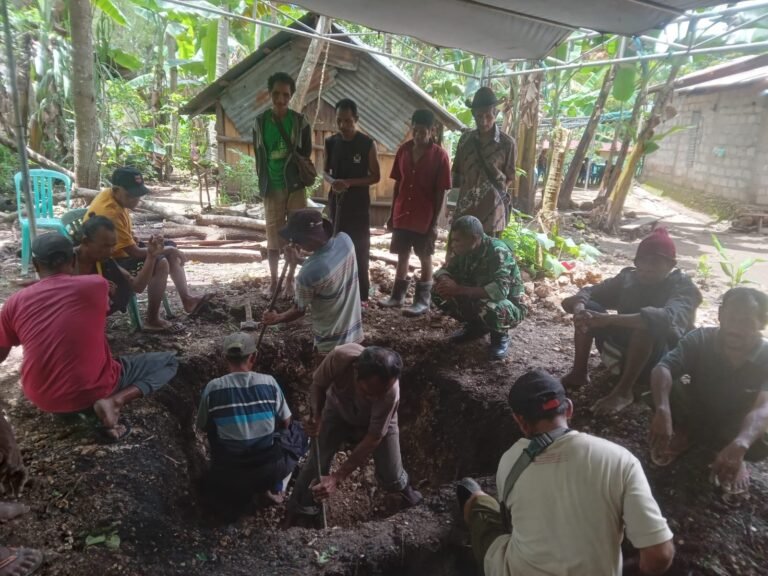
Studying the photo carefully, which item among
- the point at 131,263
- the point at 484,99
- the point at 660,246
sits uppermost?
the point at 484,99

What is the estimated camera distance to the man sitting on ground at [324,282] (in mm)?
3055

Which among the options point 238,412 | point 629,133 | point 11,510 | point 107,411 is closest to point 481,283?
point 238,412

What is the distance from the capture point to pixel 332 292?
3.17 metres

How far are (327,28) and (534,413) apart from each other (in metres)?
5.88

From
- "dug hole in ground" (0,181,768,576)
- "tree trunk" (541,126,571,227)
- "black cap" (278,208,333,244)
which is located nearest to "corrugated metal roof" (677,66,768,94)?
"tree trunk" (541,126,571,227)

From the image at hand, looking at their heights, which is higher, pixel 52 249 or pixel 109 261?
pixel 52 249

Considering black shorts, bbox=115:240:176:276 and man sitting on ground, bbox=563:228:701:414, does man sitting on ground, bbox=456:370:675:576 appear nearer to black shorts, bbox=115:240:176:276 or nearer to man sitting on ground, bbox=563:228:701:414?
man sitting on ground, bbox=563:228:701:414

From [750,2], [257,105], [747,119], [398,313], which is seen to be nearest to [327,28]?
[257,105]

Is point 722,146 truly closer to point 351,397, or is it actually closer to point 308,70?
point 308,70

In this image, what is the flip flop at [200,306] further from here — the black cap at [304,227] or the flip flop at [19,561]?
the flip flop at [19,561]

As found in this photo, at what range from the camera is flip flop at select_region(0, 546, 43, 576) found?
1971 mm

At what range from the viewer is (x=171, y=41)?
1452cm

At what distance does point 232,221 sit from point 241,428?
5201 millimetres

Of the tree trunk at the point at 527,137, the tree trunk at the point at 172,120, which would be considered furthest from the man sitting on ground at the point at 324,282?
the tree trunk at the point at 172,120
